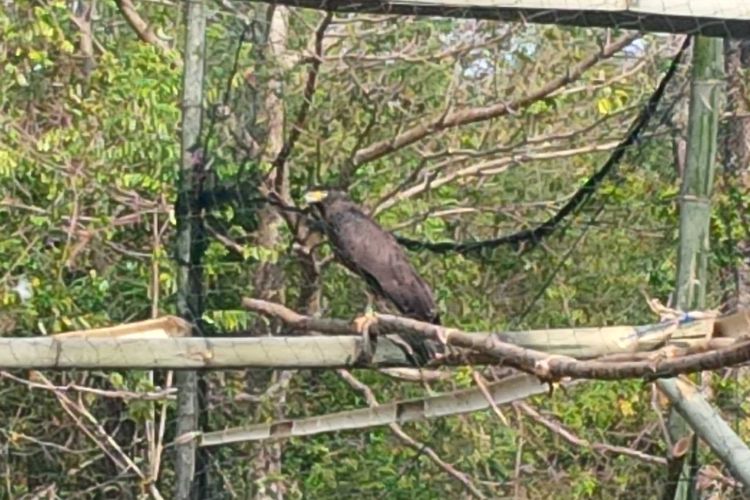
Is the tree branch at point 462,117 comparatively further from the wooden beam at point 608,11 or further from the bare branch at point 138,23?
the wooden beam at point 608,11

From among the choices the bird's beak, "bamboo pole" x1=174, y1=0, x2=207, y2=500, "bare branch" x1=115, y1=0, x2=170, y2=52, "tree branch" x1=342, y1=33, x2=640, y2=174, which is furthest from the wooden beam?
"bare branch" x1=115, y1=0, x2=170, y2=52

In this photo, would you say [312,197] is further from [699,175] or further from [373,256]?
[699,175]

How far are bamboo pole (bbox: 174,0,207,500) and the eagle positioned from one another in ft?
1.15

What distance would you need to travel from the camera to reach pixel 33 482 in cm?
329

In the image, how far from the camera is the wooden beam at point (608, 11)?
1.62 meters

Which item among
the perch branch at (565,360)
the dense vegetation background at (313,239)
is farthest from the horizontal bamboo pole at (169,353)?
the dense vegetation background at (313,239)

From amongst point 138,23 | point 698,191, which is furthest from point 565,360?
point 138,23

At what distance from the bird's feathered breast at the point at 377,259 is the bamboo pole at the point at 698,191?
540 mm

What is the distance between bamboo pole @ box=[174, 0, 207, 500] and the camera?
6.64 ft

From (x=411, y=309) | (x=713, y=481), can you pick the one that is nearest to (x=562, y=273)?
(x=411, y=309)

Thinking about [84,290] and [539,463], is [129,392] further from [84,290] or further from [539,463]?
[539,463]

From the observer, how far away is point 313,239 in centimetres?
248

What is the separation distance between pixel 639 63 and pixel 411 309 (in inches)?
29.4

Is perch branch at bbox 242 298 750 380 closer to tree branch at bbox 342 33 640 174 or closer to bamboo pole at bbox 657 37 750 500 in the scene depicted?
bamboo pole at bbox 657 37 750 500
